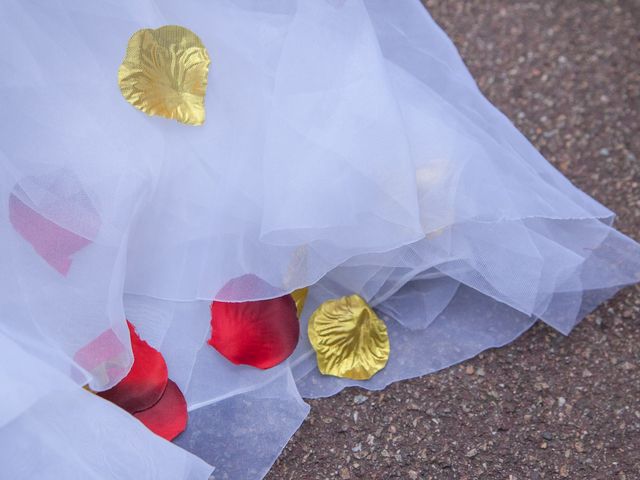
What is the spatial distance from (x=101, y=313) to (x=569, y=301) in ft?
2.53

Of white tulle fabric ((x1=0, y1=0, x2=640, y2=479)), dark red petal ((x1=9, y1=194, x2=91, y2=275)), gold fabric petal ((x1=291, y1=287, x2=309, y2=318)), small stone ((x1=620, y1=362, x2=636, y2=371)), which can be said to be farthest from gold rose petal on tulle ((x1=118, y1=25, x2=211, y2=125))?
small stone ((x1=620, y1=362, x2=636, y2=371))

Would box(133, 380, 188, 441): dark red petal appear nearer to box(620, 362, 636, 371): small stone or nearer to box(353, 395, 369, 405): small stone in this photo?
box(353, 395, 369, 405): small stone

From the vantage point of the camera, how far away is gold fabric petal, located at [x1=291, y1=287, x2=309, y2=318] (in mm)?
1265

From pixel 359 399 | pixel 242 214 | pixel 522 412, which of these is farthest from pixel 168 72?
pixel 522 412

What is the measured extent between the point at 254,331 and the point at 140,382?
0.18m

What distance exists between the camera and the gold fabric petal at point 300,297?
126 cm

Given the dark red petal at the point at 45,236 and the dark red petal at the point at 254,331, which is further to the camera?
the dark red petal at the point at 254,331

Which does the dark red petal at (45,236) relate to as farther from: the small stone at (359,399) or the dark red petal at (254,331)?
the small stone at (359,399)

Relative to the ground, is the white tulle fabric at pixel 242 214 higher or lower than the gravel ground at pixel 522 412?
higher

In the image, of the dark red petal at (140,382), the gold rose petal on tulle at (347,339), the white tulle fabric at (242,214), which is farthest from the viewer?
the gold rose petal on tulle at (347,339)

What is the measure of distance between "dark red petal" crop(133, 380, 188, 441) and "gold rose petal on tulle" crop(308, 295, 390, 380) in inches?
8.9

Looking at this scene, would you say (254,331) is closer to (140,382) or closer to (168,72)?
(140,382)

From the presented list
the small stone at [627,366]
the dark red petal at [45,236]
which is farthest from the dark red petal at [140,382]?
the small stone at [627,366]

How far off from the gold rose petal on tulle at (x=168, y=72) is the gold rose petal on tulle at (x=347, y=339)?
1.22 feet
